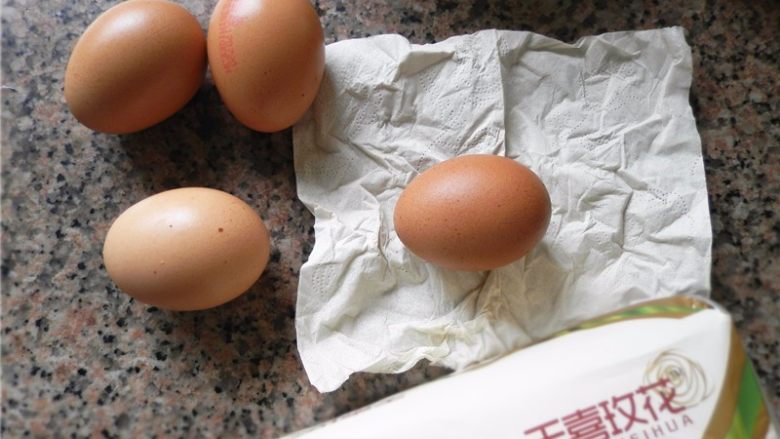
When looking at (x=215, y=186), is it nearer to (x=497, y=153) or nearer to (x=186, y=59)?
(x=186, y=59)

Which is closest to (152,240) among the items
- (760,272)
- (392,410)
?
(392,410)

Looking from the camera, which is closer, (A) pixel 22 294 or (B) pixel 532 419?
(B) pixel 532 419

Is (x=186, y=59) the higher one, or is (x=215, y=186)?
(x=186, y=59)

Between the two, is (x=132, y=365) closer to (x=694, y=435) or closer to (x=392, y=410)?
(x=392, y=410)

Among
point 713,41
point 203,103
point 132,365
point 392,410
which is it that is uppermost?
point 713,41

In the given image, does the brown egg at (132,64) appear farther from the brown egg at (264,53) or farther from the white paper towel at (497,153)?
the white paper towel at (497,153)

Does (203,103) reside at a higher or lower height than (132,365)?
higher

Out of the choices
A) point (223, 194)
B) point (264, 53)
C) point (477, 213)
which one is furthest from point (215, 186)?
point (477, 213)
